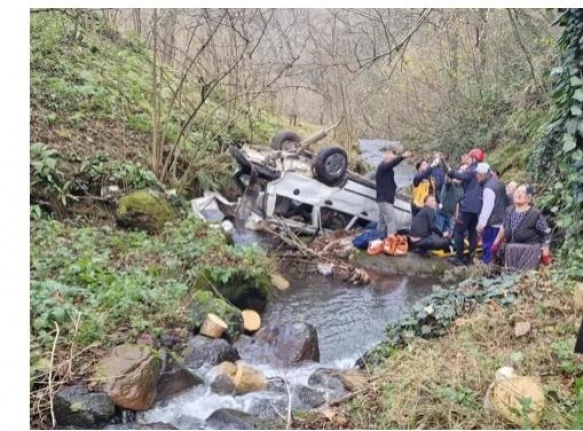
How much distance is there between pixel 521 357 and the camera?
400cm

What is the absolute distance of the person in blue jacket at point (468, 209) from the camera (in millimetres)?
7859

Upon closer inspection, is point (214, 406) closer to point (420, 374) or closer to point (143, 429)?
point (143, 429)

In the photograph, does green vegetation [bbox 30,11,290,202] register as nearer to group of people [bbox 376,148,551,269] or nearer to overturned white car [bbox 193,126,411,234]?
overturned white car [bbox 193,126,411,234]

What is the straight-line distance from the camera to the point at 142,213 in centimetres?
808

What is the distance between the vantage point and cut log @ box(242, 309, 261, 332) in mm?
6422

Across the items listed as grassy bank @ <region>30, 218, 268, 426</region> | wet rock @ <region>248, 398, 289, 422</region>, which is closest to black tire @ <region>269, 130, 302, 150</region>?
grassy bank @ <region>30, 218, 268, 426</region>

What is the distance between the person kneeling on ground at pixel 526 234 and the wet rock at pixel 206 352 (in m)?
3.40

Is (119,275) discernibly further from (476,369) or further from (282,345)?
(476,369)

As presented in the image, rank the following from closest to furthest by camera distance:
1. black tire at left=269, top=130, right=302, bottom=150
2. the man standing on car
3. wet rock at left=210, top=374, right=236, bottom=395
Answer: wet rock at left=210, top=374, right=236, bottom=395 < the man standing on car < black tire at left=269, top=130, right=302, bottom=150

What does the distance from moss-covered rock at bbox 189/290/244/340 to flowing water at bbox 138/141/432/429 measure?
58 centimetres

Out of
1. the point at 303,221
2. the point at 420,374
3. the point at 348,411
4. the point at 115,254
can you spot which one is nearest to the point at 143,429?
Answer: the point at 348,411

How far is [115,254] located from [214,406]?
2873mm

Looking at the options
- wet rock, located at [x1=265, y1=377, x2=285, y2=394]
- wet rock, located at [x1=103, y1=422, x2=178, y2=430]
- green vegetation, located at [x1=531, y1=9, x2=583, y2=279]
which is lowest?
wet rock, located at [x1=265, y1=377, x2=285, y2=394]

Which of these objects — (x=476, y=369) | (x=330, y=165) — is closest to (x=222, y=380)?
(x=476, y=369)
